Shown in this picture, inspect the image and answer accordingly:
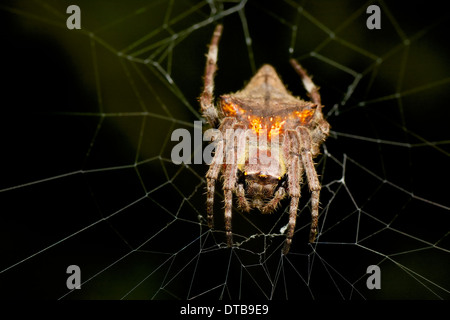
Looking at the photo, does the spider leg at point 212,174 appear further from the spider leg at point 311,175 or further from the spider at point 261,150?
the spider leg at point 311,175

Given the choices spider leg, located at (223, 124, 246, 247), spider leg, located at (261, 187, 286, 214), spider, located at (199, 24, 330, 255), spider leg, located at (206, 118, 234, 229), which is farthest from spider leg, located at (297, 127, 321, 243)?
spider leg, located at (206, 118, 234, 229)

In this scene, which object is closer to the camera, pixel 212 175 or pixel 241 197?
pixel 212 175

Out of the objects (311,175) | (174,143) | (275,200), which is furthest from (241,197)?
(174,143)

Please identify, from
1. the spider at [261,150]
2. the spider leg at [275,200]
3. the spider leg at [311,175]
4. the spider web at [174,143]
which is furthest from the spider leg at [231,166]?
the spider web at [174,143]

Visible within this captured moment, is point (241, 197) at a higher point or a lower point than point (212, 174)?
lower

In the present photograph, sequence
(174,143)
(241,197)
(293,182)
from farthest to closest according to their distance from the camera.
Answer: (174,143) → (241,197) → (293,182)

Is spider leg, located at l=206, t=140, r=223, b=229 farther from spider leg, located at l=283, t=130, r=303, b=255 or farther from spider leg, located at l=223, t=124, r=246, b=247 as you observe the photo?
spider leg, located at l=283, t=130, r=303, b=255

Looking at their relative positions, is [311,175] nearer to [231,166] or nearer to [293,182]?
[293,182]
